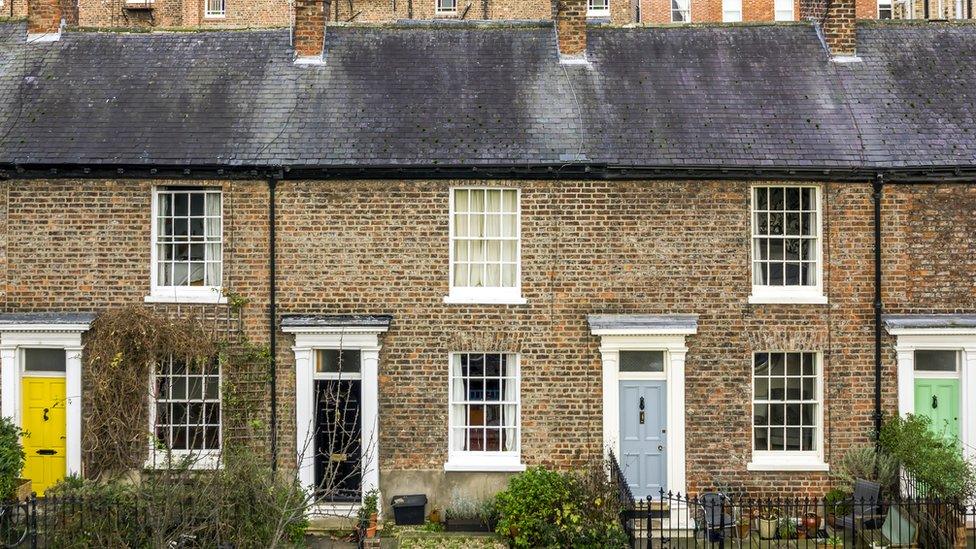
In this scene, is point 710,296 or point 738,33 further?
point 738,33

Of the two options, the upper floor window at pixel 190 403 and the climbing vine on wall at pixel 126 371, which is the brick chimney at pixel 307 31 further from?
the upper floor window at pixel 190 403

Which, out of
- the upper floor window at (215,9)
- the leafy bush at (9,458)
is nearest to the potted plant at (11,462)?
the leafy bush at (9,458)

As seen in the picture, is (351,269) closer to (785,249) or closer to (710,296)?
(710,296)

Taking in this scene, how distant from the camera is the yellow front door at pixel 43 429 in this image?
15258 mm

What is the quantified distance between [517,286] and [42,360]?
8300 millimetres

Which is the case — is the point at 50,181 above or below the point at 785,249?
above

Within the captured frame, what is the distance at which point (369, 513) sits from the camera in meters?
14.1

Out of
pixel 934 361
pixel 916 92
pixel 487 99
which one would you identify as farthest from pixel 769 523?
pixel 487 99

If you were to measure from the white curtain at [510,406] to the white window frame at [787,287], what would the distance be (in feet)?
14.0

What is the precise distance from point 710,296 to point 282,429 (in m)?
7.66

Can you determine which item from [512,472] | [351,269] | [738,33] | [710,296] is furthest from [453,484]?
[738,33]

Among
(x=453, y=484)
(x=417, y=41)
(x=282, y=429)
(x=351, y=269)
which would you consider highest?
(x=417, y=41)

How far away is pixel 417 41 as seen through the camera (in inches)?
701

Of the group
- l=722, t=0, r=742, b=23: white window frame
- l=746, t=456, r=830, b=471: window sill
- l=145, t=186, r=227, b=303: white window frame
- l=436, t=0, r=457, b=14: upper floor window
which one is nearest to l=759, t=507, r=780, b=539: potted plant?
l=746, t=456, r=830, b=471: window sill
